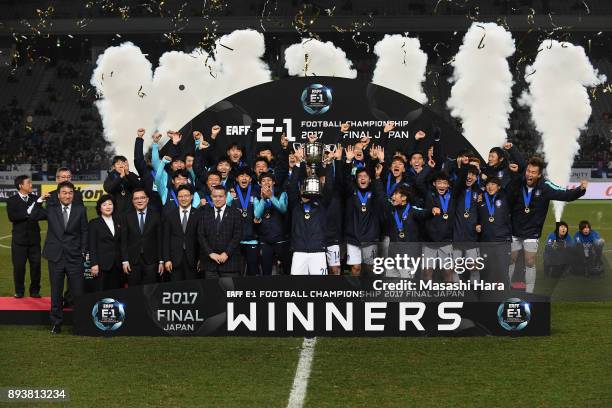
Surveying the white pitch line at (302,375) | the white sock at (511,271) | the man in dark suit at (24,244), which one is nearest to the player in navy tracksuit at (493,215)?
the white sock at (511,271)

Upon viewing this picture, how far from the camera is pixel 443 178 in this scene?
38.4 ft

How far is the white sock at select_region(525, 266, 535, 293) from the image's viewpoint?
1110 cm

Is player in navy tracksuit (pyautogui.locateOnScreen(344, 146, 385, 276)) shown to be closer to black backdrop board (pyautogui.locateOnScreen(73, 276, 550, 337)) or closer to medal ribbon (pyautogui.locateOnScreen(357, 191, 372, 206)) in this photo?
medal ribbon (pyautogui.locateOnScreen(357, 191, 372, 206))

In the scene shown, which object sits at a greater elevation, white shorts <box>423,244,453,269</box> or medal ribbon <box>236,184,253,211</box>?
medal ribbon <box>236,184,253,211</box>

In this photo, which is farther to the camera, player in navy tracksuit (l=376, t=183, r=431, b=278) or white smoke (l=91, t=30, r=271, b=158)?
white smoke (l=91, t=30, r=271, b=158)

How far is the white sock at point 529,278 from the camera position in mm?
11102

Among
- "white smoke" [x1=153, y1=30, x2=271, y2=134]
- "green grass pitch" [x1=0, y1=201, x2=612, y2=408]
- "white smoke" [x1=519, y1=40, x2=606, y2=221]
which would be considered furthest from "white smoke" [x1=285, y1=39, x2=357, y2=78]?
"green grass pitch" [x1=0, y1=201, x2=612, y2=408]

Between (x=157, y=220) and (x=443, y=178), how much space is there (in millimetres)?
3548

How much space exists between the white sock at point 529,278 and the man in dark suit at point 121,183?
515 centimetres

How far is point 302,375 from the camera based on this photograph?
8.93 metres

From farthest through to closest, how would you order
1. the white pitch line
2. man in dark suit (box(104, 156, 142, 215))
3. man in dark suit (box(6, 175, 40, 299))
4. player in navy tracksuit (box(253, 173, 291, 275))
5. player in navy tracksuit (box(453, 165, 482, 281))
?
man in dark suit (box(6, 175, 40, 299)) → man in dark suit (box(104, 156, 142, 215)) → player in navy tracksuit (box(453, 165, 482, 281)) → player in navy tracksuit (box(253, 173, 291, 275)) → the white pitch line

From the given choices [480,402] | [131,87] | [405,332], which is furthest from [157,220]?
[131,87]

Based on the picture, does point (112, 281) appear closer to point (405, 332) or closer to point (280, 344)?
point (280, 344)

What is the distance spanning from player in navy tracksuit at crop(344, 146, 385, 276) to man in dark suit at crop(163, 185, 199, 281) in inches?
77.1
